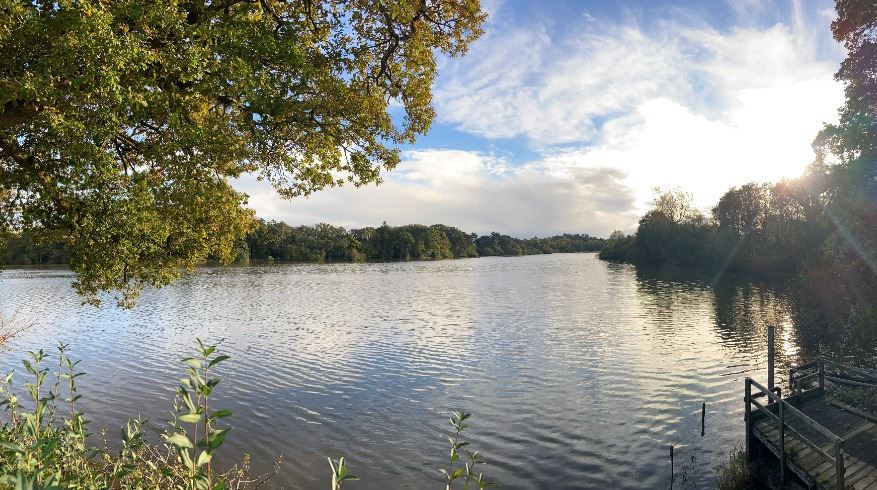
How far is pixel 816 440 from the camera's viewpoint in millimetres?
13289

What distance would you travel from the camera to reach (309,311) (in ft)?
150

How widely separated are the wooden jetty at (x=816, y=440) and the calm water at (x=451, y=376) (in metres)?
1.60

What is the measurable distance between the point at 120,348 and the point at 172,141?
25.5 metres

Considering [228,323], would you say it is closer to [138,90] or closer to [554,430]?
[554,430]

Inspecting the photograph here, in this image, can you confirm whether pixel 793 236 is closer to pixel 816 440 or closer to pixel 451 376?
pixel 451 376

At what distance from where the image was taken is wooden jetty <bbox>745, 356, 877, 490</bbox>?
10992 millimetres

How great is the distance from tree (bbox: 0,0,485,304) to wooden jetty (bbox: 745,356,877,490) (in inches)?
490

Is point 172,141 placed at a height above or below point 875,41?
below

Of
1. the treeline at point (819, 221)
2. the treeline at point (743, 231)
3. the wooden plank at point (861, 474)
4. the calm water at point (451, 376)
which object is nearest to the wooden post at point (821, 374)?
the calm water at point (451, 376)

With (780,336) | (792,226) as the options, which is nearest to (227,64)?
(780,336)

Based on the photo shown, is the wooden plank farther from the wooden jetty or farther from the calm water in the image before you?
the calm water

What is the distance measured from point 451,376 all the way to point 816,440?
14.2 meters

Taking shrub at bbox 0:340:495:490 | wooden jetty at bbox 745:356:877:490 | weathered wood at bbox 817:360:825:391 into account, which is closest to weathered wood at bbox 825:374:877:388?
wooden jetty at bbox 745:356:877:490

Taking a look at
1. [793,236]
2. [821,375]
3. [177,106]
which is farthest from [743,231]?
[177,106]
